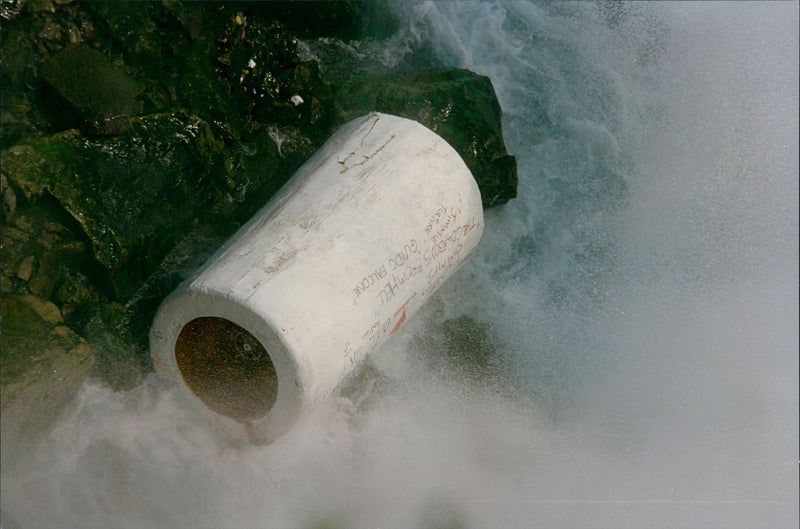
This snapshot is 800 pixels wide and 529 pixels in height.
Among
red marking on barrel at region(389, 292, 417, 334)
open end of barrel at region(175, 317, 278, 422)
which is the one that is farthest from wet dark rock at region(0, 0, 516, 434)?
red marking on barrel at region(389, 292, 417, 334)

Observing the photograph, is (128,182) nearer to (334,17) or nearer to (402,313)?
(402,313)

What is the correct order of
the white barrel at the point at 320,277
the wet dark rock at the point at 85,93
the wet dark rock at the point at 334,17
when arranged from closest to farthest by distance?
the white barrel at the point at 320,277 < the wet dark rock at the point at 85,93 < the wet dark rock at the point at 334,17

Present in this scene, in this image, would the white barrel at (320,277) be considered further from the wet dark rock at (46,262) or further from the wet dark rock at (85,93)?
the wet dark rock at (85,93)

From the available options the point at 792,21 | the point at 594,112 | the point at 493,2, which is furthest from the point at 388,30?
the point at 792,21

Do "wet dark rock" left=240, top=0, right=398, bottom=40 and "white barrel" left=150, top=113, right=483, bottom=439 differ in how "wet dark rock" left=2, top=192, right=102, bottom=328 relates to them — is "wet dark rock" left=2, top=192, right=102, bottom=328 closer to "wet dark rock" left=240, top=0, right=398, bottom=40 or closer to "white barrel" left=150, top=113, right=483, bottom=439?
"white barrel" left=150, top=113, right=483, bottom=439

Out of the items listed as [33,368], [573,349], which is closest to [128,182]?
[33,368]

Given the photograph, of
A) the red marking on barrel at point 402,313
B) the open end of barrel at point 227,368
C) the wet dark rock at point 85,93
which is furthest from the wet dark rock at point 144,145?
the red marking on barrel at point 402,313
